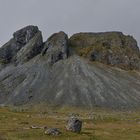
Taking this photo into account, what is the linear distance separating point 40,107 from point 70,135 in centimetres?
13954

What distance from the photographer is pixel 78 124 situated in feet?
209

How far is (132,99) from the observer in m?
200

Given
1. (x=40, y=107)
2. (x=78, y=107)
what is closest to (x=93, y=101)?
(x=78, y=107)

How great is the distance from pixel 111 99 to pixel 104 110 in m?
11.4

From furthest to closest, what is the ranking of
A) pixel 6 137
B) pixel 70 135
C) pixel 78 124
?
1. pixel 78 124
2. pixel 70 135
3. pixel 6 137

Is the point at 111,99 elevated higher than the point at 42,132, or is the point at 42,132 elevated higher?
the point at 111,99

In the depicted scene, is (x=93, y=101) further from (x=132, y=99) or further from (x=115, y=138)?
(x=115, y=138)

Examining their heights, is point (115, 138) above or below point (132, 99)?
below

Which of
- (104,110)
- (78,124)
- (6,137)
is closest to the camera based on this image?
(6,137)

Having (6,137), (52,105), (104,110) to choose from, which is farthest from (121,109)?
(6,137)

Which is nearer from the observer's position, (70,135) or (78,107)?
(70,135)

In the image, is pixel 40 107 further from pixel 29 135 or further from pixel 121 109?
pixel 29 135

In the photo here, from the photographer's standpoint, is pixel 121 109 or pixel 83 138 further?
pixel 121 109

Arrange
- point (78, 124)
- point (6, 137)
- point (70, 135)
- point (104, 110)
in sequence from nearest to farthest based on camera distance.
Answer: point (6, 137)
point (70, 135)
point (78, 124)
point (104, 110)
